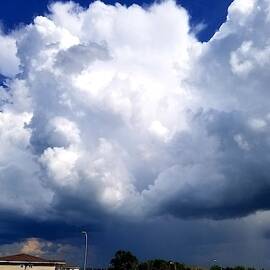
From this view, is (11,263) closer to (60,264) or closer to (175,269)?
(60,264)

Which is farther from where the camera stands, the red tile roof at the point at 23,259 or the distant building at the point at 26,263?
the red tile roof at the point at 23,259

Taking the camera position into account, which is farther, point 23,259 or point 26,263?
point 23,259

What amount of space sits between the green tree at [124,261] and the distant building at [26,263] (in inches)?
777

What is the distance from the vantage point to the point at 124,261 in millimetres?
194875

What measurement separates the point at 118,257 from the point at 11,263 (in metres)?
38.6

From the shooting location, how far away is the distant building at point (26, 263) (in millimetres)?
173375

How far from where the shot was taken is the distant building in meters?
173

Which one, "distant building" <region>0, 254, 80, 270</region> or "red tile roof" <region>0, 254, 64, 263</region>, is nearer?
"distant building" <region>0, 254, 80, 270</region>

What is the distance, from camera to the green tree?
194125 millimetres

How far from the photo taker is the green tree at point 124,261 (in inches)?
7643

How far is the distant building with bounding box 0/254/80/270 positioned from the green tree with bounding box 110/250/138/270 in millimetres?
19731

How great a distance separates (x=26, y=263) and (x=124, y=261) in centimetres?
3563

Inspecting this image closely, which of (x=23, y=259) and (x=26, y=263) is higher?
(x=23, y=259)

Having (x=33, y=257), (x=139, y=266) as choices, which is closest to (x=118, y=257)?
(x=139, y=266)
